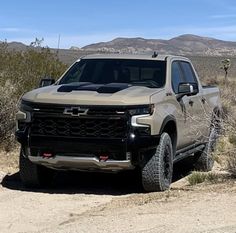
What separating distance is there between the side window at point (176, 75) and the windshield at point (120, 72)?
0.22 metres

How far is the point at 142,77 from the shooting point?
9.54m

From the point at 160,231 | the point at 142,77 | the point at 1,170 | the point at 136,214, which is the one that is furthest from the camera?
the point at 1,170

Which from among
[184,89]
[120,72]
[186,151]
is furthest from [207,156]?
[120,72]

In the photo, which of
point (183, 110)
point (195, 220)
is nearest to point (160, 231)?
point (195, 220)

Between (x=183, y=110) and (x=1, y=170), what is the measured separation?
3.18 meters

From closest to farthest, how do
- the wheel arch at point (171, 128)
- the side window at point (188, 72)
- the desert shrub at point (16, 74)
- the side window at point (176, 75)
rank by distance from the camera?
the wheel arch at point (171, 128), the side window at point (176, 75), the side window at point (188, 72), the desert shrub at point (16, 74)

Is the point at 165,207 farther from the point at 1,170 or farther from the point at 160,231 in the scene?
the point at 1,170

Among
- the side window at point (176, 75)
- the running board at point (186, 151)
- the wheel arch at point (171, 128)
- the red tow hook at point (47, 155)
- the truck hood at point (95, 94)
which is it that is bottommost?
the running board at point (186, 151)

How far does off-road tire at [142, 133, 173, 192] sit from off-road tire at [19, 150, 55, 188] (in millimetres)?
1583

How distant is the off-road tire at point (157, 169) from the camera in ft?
27.9

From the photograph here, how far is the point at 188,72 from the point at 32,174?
11.4 feet

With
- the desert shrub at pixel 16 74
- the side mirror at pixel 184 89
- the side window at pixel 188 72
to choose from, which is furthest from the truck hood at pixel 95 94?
the desert shrub at pixel 16 74

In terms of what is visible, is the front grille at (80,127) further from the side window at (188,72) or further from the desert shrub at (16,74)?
the desert shrub at (16,74)

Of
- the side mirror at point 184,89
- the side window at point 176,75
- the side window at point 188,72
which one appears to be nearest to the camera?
the side mirror at point 184,89
